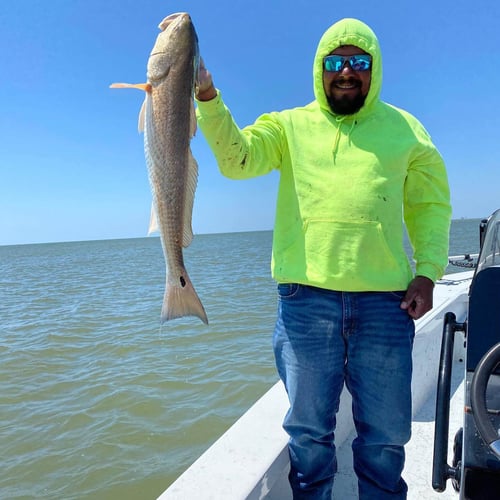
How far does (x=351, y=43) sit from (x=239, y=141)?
30.1 inches

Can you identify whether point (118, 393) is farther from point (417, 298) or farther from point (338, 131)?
point (338, 131)

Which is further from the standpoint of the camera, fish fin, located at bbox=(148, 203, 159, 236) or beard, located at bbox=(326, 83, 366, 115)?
beard, located at bbox=(326, 83, 366, 115)

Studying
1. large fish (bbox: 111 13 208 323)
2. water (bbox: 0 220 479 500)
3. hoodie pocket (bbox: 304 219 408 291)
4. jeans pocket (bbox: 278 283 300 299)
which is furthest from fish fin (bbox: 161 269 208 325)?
water (bbox: 0 220 479 500)

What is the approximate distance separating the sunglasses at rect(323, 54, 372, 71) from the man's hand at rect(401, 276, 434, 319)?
1.09 meters

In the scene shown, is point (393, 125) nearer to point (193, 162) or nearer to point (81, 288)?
point (193, 162)

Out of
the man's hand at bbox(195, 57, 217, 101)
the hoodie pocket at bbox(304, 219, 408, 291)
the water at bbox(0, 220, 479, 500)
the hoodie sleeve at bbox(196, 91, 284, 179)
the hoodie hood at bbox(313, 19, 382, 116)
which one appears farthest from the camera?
the water at bbox(0, 220, 479, 500)

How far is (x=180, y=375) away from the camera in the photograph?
23.9ft

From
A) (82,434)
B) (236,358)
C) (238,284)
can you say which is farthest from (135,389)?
(238,284)

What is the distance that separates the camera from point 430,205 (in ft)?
7.54

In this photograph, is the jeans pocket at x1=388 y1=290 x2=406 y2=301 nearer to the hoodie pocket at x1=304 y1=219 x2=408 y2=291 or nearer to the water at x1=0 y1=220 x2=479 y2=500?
the hoodie pocket at x1=304 y1=219 x2=408 y2=291

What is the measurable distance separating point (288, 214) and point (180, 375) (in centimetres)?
566

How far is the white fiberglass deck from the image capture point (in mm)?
1991

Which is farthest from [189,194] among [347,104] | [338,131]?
[347,104]

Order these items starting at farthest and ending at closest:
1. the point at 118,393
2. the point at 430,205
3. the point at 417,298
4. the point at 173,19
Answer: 1. the point at 118,393
2. the point at 430,205
3. the point at 417,298
4. the point at 173,19
